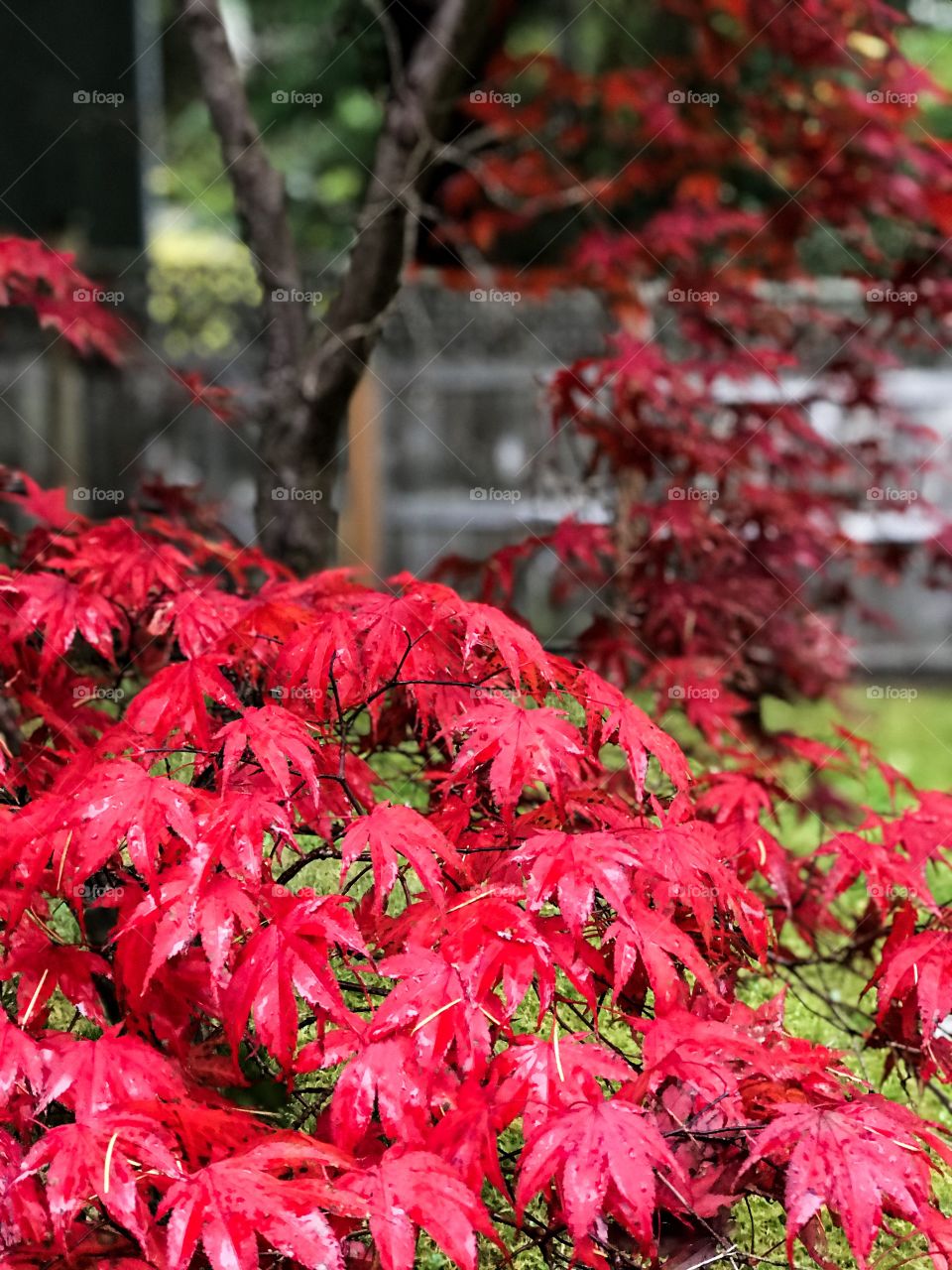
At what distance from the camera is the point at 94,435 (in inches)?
274

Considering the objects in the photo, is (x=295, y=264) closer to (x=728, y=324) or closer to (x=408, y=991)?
(x=728, y=324)

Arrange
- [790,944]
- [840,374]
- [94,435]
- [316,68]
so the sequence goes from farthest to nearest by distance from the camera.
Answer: [316,68]
[94,435]
[840,374]
[790,944]

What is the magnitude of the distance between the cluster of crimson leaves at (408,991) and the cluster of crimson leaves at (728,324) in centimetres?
83

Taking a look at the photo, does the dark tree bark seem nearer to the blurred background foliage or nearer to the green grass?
the blurred background foliage

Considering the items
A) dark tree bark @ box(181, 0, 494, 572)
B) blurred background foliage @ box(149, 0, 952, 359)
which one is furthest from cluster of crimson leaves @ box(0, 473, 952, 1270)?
blurred background foliage @ box(149, 0, 952, 359)

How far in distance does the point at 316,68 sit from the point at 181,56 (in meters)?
1.44

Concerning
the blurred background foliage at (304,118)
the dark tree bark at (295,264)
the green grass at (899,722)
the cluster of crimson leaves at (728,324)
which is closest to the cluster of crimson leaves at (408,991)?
the cluster of crimson leaves at (728,324)

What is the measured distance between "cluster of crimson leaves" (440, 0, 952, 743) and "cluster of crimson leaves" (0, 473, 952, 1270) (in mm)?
829

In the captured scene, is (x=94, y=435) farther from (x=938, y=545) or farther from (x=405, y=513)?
(x=938, y=545)

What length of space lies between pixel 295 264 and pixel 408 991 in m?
2.25

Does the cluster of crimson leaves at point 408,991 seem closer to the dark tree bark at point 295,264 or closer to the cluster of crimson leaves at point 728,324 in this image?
the cluster of crimson leaves at point 728,324

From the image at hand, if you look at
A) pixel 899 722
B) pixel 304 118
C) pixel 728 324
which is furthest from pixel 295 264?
pixel 304 118

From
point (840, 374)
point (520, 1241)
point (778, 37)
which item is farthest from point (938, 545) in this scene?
point (520, 1241)

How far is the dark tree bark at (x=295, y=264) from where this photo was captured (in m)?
2.93
